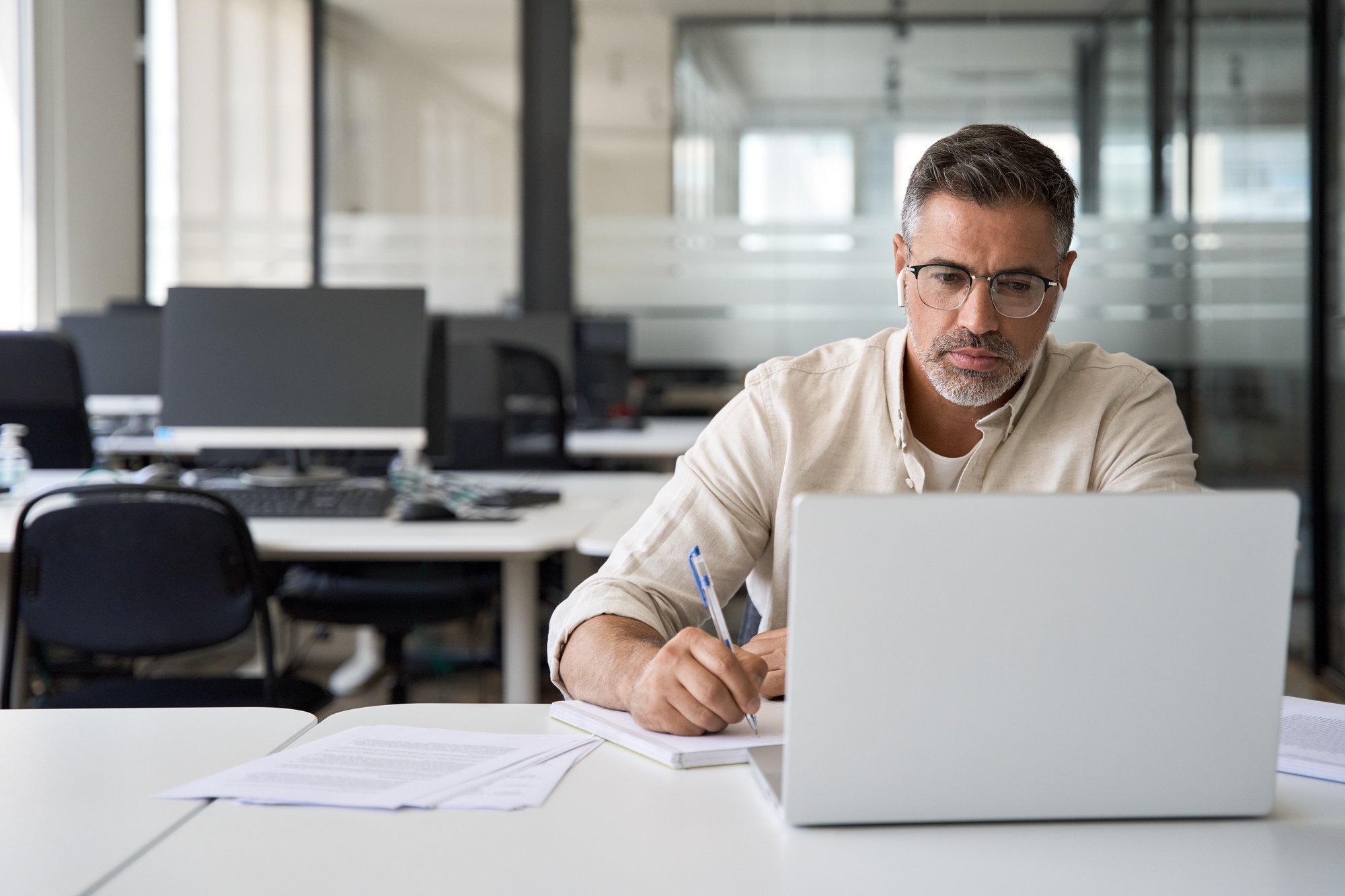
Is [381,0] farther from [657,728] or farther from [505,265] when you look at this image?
[657,728]

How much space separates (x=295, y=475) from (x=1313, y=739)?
239cm

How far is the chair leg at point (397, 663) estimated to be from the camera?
3.13 metres

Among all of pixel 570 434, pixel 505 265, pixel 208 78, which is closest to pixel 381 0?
pixel 208 78

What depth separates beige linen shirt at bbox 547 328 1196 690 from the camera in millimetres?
1430

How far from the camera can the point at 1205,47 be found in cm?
485

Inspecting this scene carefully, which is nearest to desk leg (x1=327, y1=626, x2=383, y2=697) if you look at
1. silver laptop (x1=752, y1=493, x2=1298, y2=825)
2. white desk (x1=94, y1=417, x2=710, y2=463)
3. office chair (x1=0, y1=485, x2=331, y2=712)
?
white desk (x1=94, y1=417, x2=710, y2=463)

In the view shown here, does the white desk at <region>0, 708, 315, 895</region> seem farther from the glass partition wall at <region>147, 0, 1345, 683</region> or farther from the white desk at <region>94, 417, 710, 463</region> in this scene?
the glass partition wall at <region>147, 0, 1345, 683</region>

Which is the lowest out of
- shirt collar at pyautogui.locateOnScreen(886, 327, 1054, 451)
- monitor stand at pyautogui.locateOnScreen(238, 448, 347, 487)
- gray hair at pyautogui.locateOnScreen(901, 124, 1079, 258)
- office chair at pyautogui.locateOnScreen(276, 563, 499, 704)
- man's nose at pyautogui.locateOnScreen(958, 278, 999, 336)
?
office chair at pyautogui.locateOnScreen(276, 563, 499, 704)

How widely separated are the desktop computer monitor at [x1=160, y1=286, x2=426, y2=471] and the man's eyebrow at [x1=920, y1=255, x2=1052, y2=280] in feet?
5.49

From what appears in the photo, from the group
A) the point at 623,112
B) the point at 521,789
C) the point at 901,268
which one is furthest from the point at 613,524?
the point at 623,112

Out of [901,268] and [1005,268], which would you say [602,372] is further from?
[1005,268]

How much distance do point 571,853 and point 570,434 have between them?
389cm

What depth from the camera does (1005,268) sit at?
136 centimetres

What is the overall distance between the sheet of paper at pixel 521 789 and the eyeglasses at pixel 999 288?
0.69 metres
